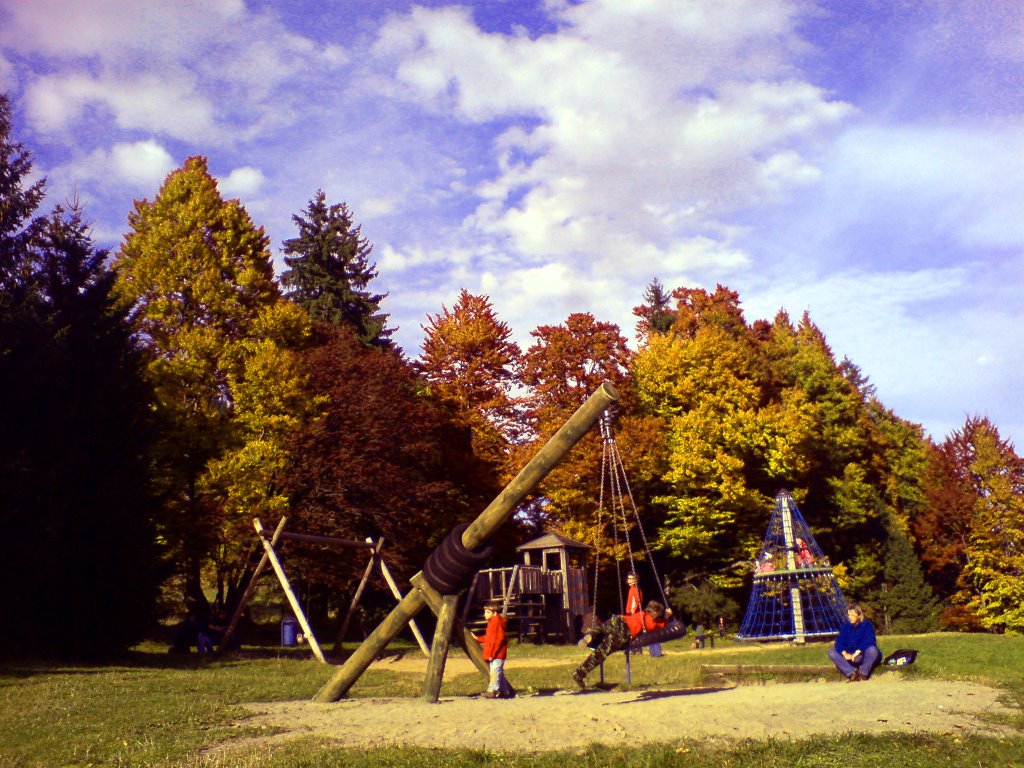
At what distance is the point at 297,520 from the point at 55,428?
972cm

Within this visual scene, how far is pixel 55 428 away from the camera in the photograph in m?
21.1

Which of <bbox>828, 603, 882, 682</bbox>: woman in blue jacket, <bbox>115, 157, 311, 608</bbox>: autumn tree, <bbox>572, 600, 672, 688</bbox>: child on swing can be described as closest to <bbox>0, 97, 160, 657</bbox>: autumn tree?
<bbox>115, 157, 311, 608</bbox>: autumn tree

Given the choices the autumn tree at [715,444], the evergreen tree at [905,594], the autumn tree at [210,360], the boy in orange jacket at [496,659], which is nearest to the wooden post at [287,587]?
the autumn tree at [210,360]

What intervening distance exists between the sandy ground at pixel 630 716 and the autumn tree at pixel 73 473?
33.3 ft

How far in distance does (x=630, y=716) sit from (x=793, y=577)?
84.8 ft

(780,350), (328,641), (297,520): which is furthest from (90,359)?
(780,350)

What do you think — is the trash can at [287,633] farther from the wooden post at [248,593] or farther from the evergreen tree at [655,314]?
the evergreen tree at [655,314]

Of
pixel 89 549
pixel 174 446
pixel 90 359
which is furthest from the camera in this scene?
pixel 174 446

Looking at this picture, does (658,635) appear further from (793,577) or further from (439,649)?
(793,577)

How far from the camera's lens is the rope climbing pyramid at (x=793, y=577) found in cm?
3341

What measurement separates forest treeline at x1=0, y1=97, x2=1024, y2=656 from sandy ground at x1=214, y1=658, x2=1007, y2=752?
11.1 metres

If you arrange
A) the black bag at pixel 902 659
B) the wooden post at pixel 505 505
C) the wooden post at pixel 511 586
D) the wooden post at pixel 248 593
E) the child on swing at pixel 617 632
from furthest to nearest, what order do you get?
the wooden post at pixel 511 586 < the wooden post at pixel 248 593 < the black bag at pixel 902 659 < the child on swing at pixel 617 632 < the wooden post at pixel 505 505

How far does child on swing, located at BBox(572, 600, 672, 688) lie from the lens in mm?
12938

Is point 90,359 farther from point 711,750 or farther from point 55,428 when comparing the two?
point 711,750
